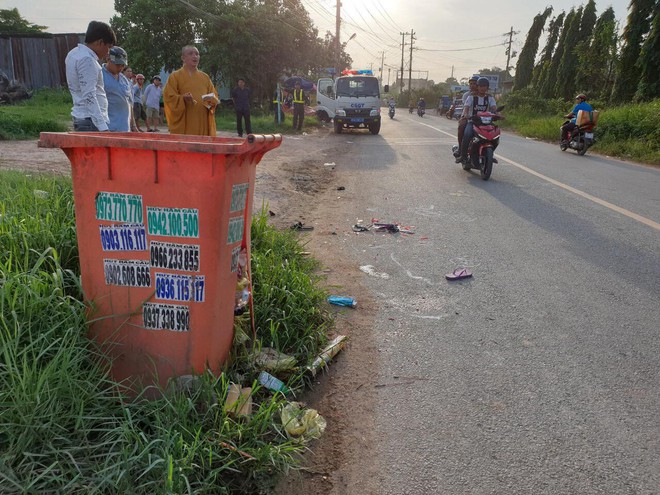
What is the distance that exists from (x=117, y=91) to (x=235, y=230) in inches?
142

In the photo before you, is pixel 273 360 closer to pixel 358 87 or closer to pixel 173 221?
pixel 173 221

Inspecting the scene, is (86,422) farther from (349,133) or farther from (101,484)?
(349,133)

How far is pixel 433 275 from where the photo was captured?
448 cm

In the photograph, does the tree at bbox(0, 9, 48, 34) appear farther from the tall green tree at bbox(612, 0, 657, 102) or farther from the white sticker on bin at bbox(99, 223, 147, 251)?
the white sticker on bin at bbox(99, 223, 147, 251)

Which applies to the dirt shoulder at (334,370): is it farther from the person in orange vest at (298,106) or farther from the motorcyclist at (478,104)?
the person in orange vest at (298,106)

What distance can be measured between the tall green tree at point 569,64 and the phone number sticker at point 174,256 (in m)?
33.3

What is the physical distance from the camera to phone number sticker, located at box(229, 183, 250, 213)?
237 cm

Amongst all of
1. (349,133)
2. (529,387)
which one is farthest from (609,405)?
(349,133)

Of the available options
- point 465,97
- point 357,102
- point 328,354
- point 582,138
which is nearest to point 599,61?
point 357,102

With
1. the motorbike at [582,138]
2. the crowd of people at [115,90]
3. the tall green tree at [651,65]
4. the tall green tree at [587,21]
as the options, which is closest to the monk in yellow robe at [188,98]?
the crowd of people at [115,90]

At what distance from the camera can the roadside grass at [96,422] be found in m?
1.84

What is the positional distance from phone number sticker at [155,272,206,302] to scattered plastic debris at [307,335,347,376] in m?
A: 0.85

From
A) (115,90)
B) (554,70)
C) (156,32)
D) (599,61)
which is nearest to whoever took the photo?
(115,90)

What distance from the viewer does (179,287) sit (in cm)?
230
